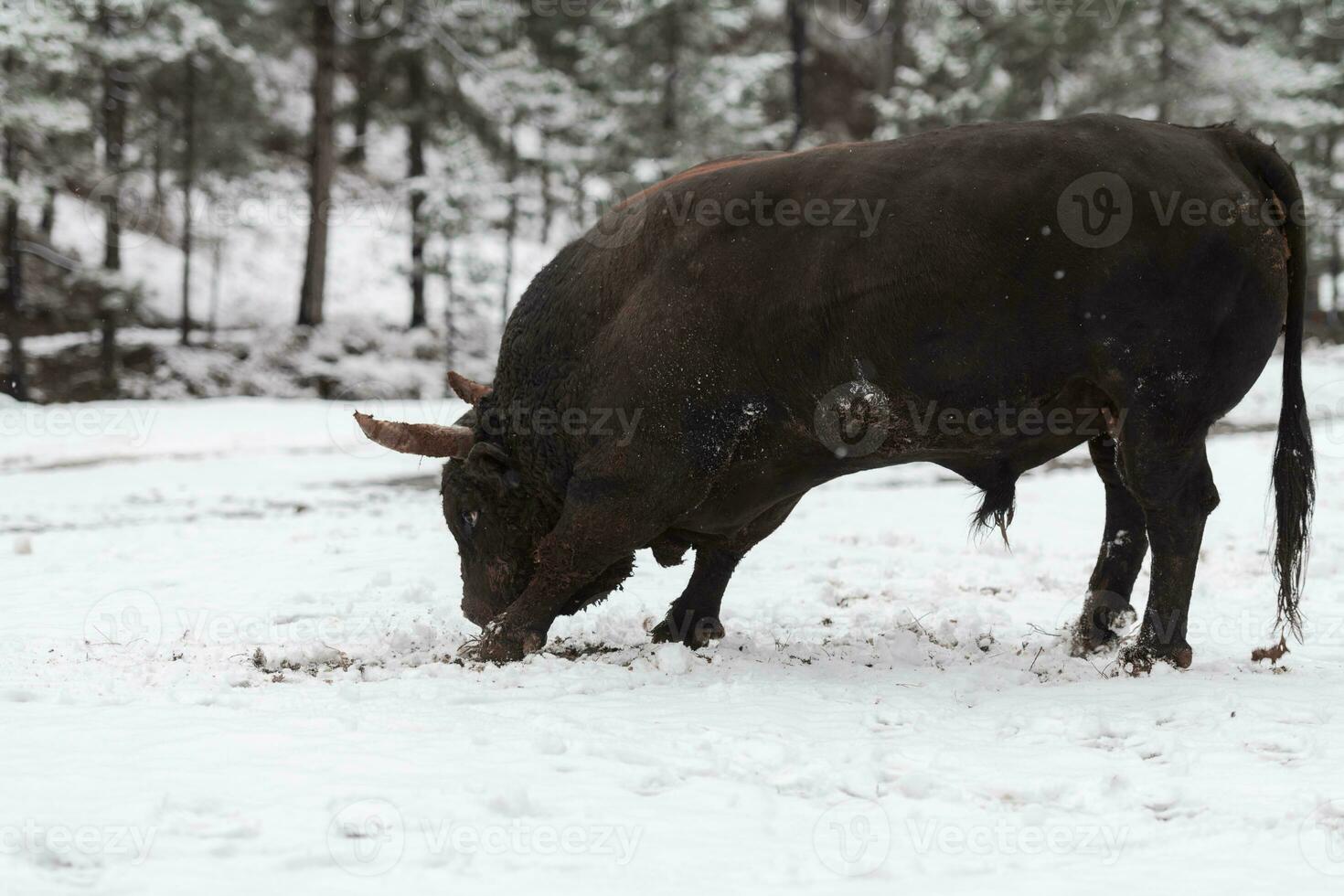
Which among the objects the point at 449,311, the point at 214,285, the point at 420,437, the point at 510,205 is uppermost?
the point at 510,205

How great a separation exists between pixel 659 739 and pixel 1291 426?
3.43 m

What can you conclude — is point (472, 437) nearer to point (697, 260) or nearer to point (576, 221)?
point (697, 260)

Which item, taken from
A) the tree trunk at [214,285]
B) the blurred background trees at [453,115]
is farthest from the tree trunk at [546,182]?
the tree trunk at [214,285]

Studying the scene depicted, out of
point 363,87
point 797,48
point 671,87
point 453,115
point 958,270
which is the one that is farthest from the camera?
point 363,87

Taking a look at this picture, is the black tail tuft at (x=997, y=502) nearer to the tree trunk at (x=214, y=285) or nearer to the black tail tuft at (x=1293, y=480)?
the black tail tuft at (x=1293, y=480)

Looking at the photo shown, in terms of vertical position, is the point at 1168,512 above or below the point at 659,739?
above

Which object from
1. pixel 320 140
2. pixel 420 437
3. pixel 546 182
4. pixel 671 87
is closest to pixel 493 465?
pixel 420 437

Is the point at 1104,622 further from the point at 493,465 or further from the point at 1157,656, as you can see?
the point at 493,465

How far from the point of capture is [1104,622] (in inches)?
238

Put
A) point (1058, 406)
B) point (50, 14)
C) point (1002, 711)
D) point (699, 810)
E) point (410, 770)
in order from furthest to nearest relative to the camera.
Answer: point (50, 14), point (1058, 406), point (1002, 711), point (410, 770), point (699, 810)

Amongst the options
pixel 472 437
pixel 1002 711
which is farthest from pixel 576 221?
pixel 1002 711

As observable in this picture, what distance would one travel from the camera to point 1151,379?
16.5ft

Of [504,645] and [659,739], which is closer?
[659,739]

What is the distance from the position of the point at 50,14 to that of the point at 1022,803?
21401 millimetres
